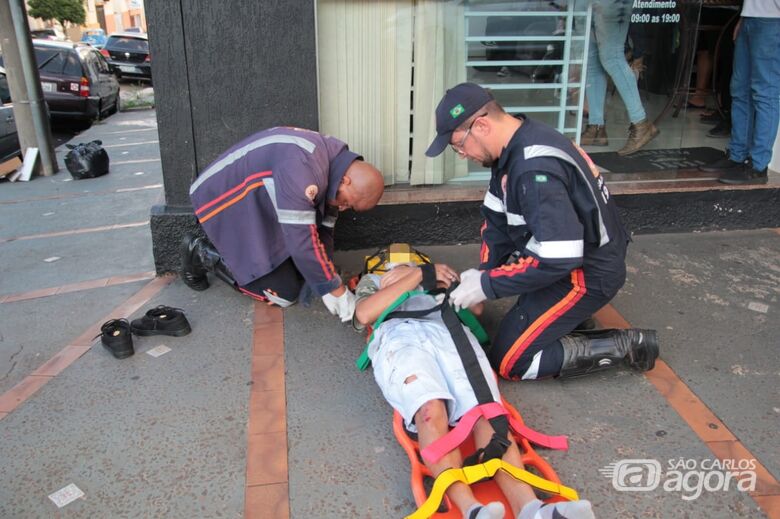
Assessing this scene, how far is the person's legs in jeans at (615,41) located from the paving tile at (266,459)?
3.78 metres

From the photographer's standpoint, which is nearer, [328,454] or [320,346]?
[328,454]

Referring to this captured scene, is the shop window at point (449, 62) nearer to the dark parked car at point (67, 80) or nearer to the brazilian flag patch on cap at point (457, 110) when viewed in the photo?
the brazilian flag patch on cap at point (457, 110)

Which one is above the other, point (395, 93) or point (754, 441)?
point (395, 93)

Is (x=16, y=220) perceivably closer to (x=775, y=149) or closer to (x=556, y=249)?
(x=556, y=249)

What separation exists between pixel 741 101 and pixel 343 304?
142 inches

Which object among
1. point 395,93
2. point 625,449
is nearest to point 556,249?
point 625,449

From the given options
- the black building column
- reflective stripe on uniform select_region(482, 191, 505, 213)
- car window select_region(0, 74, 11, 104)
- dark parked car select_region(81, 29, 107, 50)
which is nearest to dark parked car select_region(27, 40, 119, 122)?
car window select_region(0, 74, 11, 104)

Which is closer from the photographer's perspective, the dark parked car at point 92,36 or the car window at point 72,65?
the car window at point 72,65

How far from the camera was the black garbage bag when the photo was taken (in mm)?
8070

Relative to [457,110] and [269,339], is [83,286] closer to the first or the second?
[269,339]

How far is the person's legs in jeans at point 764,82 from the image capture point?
4.59 m

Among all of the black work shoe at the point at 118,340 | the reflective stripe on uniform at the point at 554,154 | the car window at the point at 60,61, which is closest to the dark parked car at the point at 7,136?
the car window at the point at 60,61

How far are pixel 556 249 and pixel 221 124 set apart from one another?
2.50m

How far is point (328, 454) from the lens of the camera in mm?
2623
